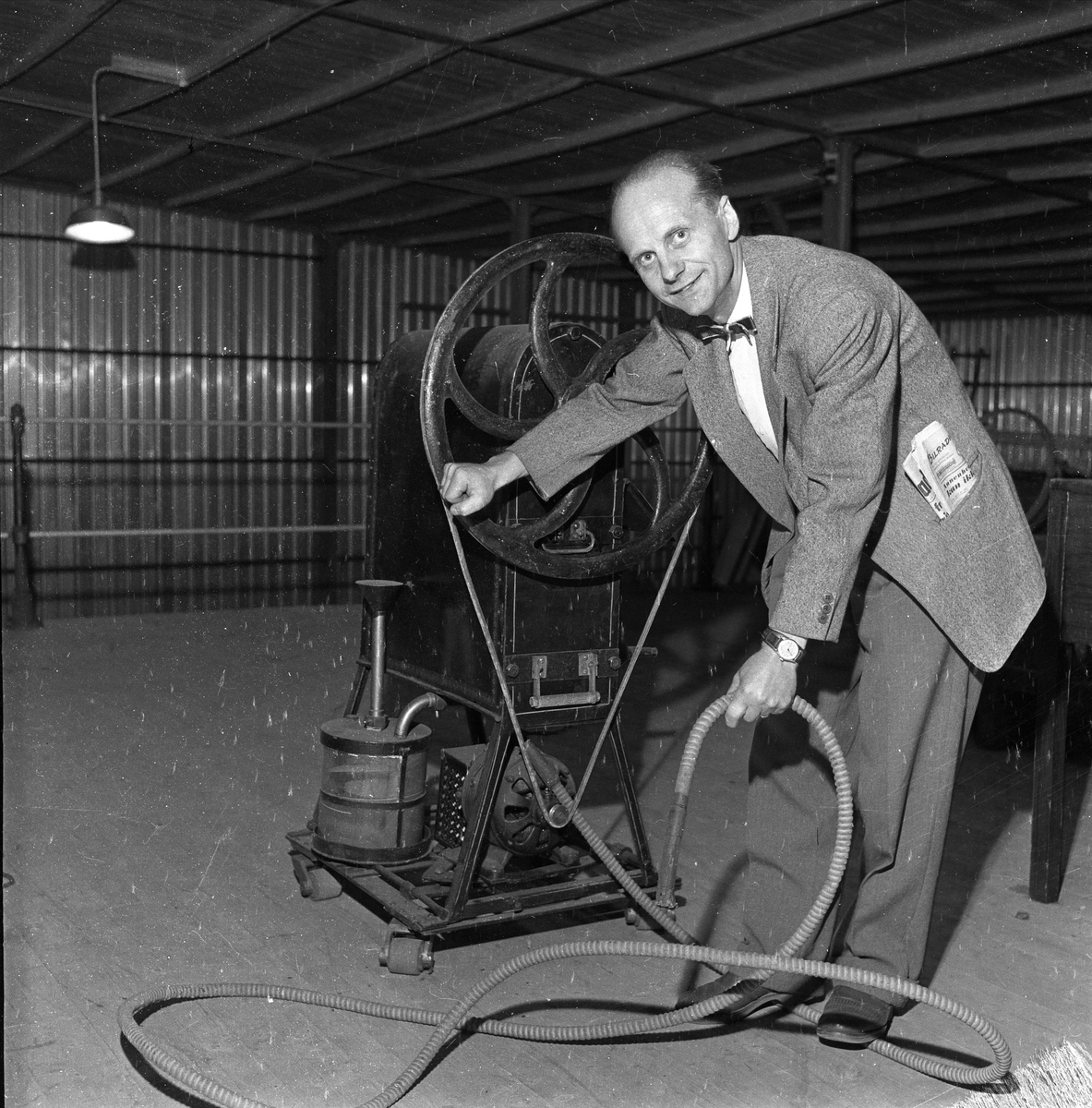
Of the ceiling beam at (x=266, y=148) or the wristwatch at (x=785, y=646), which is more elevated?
the ceiling beam at (x=266, y=148)

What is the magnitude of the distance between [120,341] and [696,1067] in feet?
38.7

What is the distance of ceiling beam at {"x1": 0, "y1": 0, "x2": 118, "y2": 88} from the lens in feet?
16.5

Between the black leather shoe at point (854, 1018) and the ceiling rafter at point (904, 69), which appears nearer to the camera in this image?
the black leather shoe at point (854, 1018)

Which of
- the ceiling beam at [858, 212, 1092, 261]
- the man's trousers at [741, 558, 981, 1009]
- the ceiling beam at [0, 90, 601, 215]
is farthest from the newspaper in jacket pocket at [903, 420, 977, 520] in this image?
the ceiling beam at [858, 212, 1092, 261]

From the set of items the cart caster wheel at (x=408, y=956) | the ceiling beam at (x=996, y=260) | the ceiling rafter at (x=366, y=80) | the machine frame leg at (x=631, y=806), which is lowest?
the cart caster wheel at (x=408, y=956)

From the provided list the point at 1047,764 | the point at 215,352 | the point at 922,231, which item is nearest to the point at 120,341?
the point at 215,352

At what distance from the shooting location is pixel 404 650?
3150mm

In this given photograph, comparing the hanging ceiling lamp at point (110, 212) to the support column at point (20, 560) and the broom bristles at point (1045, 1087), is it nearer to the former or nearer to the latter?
the support column at point (20, 560)

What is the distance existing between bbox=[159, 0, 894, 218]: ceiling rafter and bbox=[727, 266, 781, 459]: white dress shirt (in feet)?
11.2

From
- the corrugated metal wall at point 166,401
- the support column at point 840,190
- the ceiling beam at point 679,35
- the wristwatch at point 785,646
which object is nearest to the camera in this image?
the wristwatch at point 785,646

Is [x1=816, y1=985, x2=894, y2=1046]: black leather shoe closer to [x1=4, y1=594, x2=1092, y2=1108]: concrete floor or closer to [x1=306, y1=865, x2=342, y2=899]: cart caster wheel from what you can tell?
[x1=4, y1=594, x2=1092, y2=1108]: concrete floor

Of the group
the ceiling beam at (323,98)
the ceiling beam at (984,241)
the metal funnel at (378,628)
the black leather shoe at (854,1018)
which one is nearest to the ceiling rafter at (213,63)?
the ceiling beam at (323,98)

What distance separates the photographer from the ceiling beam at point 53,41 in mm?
5031

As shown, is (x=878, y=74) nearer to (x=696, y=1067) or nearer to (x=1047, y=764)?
(x=1047, y=764)
